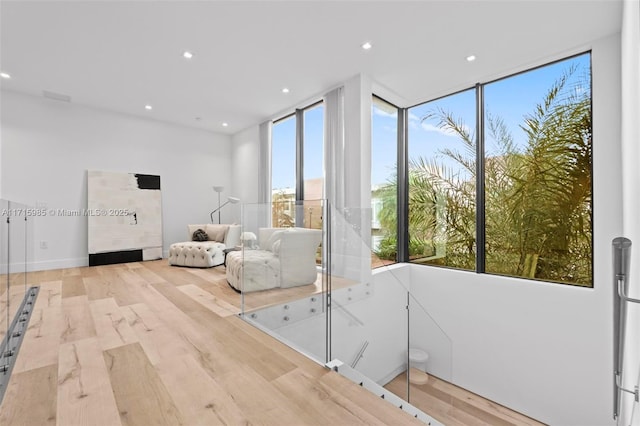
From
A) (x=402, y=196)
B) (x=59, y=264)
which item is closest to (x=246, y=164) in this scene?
(x=402, y=196)

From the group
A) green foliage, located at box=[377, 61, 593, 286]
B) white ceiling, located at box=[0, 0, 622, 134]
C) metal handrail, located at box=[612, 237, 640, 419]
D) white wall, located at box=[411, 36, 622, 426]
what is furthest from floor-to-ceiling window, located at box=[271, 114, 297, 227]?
metal handrail, located at box=[612, 237, 640, 419]

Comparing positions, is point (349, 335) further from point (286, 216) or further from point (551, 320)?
point (551, 320)

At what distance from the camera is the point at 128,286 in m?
3.87

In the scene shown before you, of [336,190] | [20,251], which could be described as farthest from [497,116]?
[20,251]

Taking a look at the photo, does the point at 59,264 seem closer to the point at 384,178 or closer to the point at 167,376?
the point at 167,376

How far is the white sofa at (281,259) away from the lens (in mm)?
2424

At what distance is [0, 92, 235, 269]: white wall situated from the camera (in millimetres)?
4730

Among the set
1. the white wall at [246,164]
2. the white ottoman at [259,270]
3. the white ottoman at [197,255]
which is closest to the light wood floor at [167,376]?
the white ottoman at [259,270]

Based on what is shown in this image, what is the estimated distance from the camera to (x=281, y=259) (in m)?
2.61

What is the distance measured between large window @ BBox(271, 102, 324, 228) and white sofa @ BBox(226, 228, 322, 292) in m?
1.75

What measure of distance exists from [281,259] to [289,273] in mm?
145

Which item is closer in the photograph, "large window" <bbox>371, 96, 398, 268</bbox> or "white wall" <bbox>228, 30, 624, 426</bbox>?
"white wall" <bbox>228, 30, 624, 426</bbox>

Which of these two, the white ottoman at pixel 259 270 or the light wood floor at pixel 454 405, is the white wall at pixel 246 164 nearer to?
the white ottoman at pixel 259 270

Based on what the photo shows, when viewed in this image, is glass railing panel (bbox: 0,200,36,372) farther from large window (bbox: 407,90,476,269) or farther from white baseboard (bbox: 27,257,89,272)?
large window (bbox: 407,90,476,269)
